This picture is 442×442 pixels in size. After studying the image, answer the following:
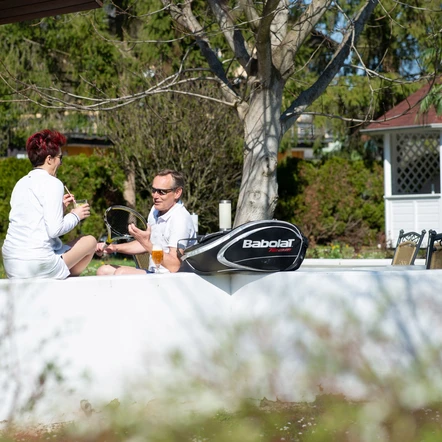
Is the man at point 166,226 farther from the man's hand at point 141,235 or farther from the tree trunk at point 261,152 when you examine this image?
the tree trunk at point 261,152

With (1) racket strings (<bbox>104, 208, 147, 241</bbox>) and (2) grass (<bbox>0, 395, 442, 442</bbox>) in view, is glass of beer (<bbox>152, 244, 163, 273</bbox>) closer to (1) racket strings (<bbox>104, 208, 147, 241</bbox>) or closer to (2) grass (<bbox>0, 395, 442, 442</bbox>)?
(1) racket strings (<bbox>104, 208, 147, 241</bbox>)

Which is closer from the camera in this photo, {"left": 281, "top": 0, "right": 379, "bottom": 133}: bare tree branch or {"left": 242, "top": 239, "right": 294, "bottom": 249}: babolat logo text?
{"left": 242, "top": 239, "right": 294, "bottom": 249}: babolat logo text

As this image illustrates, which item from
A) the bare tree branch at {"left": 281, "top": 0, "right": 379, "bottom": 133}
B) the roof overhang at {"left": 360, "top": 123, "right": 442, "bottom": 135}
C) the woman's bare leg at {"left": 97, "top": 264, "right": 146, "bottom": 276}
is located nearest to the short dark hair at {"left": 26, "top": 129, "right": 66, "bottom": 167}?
the woman's bare leg at {"left": 97, "top": 264, "right": 146, "bottom": 276}

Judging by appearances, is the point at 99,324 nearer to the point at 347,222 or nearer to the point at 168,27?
the point at 168,27

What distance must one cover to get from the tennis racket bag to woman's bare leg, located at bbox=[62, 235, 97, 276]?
662 millimetres

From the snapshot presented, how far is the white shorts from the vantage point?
5039mm

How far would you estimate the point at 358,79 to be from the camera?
21188 millimetres

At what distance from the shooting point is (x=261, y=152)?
30.9 feet

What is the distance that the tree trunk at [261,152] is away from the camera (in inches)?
367

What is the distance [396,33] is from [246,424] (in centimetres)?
1846

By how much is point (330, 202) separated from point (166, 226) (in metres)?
14.7

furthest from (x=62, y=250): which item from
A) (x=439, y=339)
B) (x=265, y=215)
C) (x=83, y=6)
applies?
(x=265, y=215)

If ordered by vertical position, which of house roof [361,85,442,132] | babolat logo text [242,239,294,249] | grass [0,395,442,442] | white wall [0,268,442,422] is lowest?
grass [0,395,442,442]

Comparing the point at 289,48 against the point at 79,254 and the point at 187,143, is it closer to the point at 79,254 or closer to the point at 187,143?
the point at 79,254
